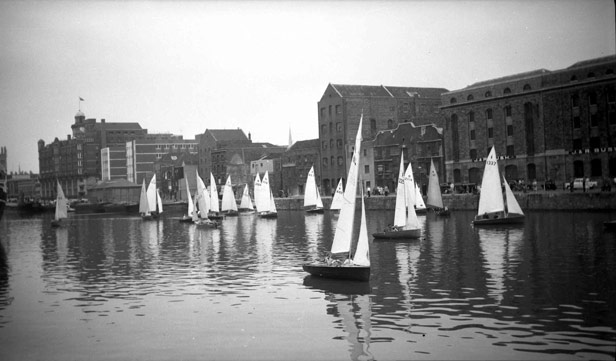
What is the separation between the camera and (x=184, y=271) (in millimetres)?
34844

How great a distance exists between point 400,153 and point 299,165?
27570 millimetres

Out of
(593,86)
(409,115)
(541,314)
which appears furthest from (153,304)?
(409,115)

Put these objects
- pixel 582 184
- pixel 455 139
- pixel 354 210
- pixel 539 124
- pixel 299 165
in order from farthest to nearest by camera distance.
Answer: pixel 299 165
pixel 455 139
pixel 539 124
pixel 582 184
pixel 354 210

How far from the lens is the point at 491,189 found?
54375 millimetres

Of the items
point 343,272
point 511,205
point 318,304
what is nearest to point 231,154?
point 511,205

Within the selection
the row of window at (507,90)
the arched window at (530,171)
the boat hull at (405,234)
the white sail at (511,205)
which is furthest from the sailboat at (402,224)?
the arched window at (530,171)

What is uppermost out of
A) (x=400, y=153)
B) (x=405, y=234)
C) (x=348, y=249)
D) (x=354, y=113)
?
(x=354, y=113)

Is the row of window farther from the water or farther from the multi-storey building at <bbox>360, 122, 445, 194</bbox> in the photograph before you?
the water

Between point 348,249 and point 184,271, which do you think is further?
point 184,271

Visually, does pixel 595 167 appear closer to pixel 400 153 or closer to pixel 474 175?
pixel 474 175

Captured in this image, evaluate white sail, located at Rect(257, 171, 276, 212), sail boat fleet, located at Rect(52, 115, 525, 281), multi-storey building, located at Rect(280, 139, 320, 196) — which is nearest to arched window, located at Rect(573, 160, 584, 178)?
sail boat fleet, located at Rect(52, 115, 525, 281)

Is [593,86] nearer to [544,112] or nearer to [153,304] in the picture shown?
[544,112]

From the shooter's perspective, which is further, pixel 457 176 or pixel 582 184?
pixel 457 176

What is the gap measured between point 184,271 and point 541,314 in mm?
19288
